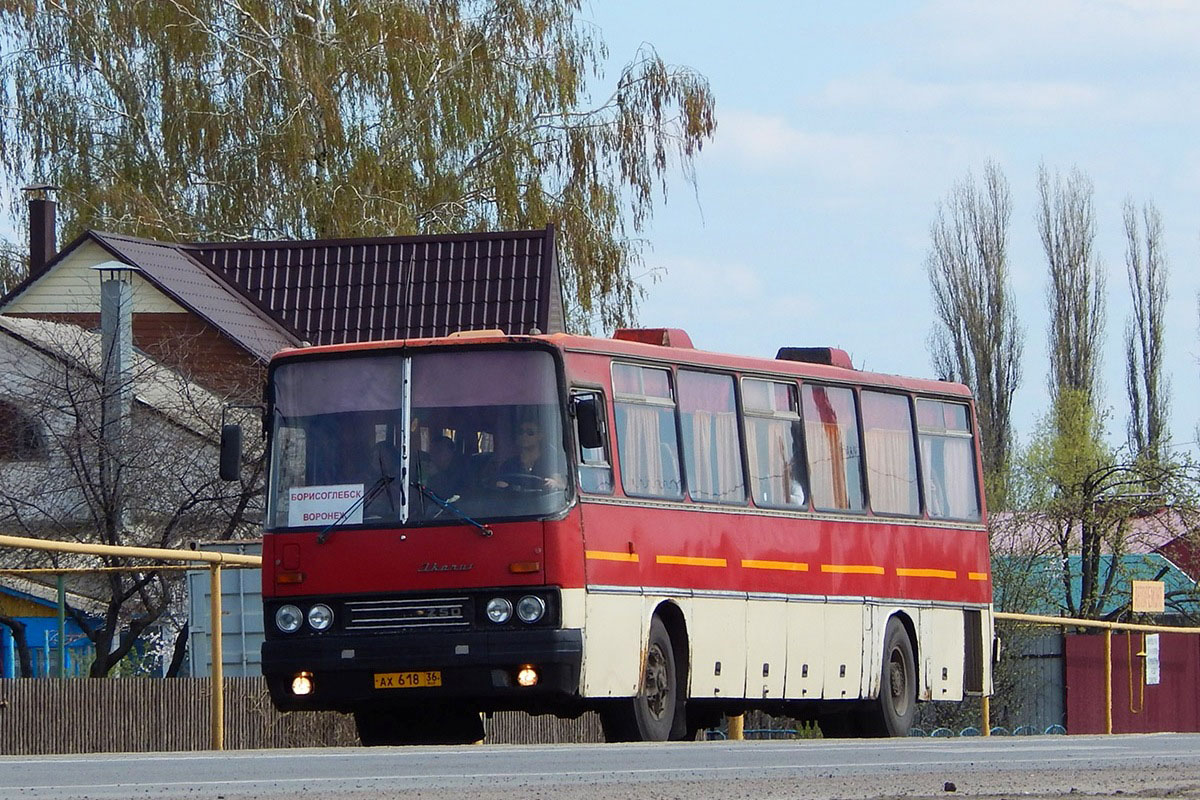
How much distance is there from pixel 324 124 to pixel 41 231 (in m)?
5.06

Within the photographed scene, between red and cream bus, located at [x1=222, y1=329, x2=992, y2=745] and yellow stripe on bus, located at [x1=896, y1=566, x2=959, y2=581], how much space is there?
172 centimetres

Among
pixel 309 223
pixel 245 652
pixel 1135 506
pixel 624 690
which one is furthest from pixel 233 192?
pixel 624 690

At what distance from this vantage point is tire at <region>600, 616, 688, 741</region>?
54.2 ft

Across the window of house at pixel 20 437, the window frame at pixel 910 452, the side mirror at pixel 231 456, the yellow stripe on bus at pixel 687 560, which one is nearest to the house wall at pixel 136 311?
the window of house at pixel 20 437

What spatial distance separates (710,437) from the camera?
18000 millimetres

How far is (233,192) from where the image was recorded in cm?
4347

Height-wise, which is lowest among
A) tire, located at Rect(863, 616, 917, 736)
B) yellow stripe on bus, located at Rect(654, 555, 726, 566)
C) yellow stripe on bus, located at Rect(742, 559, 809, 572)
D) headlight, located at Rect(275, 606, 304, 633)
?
tire, located at Rect(863, 616, 917, 736)

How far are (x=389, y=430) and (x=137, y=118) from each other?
28.8 meters

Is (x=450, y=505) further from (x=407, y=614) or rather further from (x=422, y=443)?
(x=407, y=614)

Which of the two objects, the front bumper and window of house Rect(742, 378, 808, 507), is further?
window of house Rect(742, 378, 808, 507)

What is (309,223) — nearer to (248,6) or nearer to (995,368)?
(248,6)

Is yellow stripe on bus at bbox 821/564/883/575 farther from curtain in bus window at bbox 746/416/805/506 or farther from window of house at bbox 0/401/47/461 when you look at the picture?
window of house at bbox 0/401/47/461

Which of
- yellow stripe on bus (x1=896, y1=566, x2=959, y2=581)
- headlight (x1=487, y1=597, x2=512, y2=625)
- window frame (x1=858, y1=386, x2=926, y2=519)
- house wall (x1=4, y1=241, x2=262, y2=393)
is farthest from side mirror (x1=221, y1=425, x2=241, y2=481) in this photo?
house wall (x1=4, y1=241, x2=262, y2=393)

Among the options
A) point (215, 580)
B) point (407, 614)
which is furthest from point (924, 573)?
point (215, 580)
